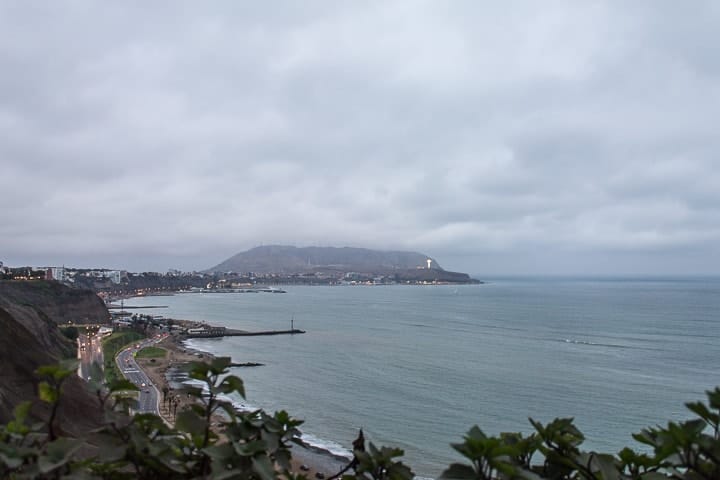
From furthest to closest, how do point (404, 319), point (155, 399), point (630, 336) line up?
point (404, 319) → point (630, 336) → point (155, 399)

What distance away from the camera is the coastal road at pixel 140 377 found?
123ft

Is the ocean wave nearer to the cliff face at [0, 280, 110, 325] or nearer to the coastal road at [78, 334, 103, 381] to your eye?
the coastal road at [78, 334, 103, 381]

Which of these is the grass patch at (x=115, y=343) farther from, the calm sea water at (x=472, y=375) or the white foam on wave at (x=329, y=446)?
the white foam on wave at (x=329, y=446)

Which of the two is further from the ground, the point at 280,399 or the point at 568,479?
the point at 568,479

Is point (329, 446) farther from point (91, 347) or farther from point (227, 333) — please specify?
point (227, 333)

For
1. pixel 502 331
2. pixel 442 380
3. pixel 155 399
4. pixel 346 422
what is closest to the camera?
pixel 346 422

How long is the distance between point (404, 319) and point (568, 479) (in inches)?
3896

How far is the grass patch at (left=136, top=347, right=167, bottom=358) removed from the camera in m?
65.3

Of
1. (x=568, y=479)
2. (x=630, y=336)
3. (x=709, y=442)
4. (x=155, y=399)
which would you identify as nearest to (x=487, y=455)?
(x=568, y=479)

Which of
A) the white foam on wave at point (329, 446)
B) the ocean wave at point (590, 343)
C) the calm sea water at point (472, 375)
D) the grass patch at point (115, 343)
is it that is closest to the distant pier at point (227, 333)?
the calm sea water at point (472, 375)

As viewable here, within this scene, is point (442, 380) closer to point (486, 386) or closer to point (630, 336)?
point (486, 386)

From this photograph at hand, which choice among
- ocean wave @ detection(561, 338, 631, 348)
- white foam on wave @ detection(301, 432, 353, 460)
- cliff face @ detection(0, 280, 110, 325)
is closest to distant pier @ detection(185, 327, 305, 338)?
cliff face @ detection(0, 280, 110, 325)

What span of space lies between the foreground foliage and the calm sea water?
27.0 metres

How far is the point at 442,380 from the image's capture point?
1875 inches
